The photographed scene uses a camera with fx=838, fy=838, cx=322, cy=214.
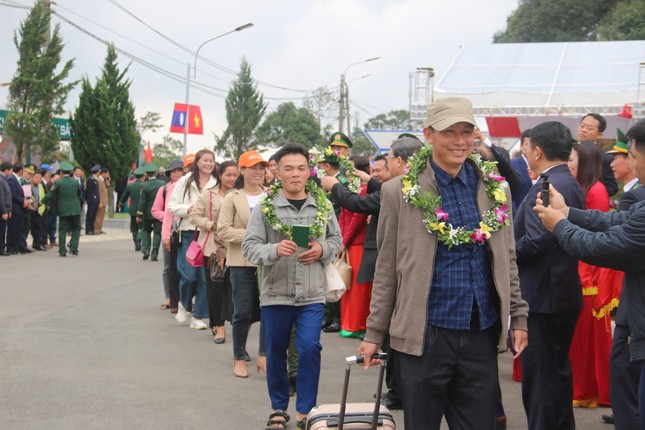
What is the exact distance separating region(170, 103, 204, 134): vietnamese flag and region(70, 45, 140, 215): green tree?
2.05m

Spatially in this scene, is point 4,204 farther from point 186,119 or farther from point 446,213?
point 186,119

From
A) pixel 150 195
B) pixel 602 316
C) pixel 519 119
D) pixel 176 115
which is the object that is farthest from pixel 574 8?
pixel 602 316

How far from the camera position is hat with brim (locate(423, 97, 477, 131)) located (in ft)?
13.4

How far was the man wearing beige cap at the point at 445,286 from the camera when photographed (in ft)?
13.2

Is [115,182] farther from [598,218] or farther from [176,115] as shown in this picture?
[598,218]

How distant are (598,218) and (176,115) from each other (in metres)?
34.0

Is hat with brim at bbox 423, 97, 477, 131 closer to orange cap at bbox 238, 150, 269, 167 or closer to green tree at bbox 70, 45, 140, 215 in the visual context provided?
orange cap at bbox 238, 150, 269, 167

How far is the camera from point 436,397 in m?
4.05

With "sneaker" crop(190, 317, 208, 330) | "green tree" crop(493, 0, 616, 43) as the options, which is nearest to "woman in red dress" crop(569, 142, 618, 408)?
"sneaker" crop(190, 317, 208, 330)

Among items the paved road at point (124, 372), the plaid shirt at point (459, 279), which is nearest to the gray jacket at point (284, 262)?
the paved road at point (124, 372)

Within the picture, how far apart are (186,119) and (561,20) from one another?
97.8 ft

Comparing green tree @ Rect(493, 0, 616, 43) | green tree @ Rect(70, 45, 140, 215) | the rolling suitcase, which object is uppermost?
green tree @ Rect(493, 0, 616, 43)

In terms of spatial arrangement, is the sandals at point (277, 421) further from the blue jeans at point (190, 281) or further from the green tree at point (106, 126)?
the green tree at point (106, 126)

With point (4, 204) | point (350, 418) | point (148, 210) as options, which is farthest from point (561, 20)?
point (350, 418)
